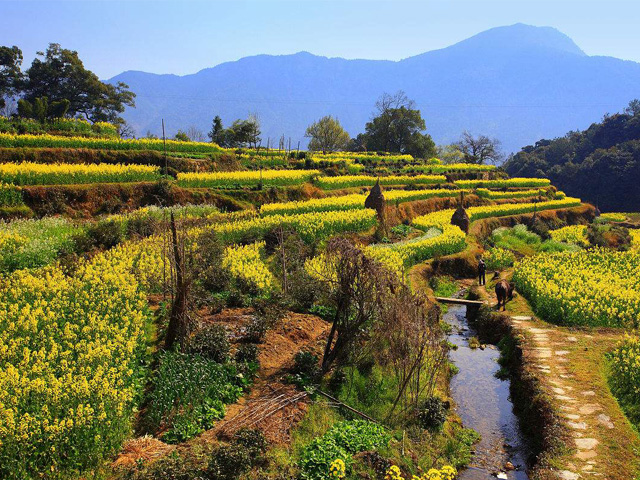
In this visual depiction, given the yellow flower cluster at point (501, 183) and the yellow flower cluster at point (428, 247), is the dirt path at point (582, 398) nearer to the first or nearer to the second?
the yellow flower cluster at point (428, 247)

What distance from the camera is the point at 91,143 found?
113 ft

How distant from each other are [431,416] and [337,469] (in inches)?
170

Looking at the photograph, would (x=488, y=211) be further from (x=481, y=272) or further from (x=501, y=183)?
(x=501, y=183)

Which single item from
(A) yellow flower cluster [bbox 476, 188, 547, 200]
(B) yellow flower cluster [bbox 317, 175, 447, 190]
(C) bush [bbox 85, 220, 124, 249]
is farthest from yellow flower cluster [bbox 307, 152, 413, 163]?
(C) bush [bbox 85, 220, 124, 249]

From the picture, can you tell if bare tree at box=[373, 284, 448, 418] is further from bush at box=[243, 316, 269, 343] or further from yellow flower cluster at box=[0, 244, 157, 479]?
yellow flower cluster at box=[0, 244, 157, 479]

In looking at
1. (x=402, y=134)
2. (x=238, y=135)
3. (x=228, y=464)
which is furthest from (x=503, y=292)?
(x=402, y=134)

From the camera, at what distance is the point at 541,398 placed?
42.8ft

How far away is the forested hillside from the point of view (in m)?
77.8

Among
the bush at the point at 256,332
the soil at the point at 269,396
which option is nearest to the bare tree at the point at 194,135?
the soil at the point at 269,396

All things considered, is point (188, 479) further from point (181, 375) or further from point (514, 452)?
point (514, 452)

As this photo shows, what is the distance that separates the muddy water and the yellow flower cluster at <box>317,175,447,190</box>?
24341 millimetres

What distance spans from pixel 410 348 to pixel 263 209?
1934cm

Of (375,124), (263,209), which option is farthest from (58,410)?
(375,124)

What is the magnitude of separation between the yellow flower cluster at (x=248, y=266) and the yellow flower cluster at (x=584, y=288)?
11.5 metres
